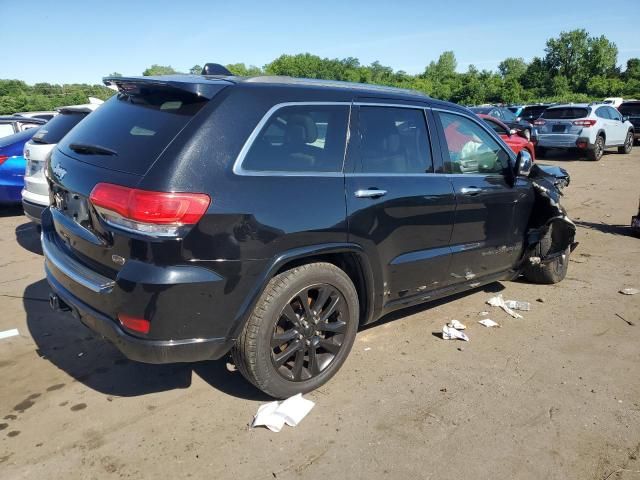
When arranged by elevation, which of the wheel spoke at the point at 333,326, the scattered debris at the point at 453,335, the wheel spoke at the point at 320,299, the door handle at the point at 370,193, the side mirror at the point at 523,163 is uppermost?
the side mirror at the point at 523,163

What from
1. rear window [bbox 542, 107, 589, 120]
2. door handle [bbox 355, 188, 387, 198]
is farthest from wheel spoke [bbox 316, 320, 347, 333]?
rear window [bbox 542, 107, 589, 120]

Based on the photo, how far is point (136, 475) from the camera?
8.32 ft

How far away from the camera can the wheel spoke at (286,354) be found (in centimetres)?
304

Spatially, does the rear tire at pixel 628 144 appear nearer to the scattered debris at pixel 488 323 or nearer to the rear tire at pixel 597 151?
the rear tire at pixel 597 151

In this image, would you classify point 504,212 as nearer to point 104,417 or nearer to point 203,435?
point 203,435

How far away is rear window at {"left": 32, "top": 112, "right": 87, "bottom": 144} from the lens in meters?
5.99

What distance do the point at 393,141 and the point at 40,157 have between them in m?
4.20

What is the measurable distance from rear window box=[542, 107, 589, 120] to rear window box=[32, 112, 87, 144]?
1459cm

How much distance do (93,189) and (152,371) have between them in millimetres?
1351

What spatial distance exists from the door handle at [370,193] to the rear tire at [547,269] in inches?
92.4

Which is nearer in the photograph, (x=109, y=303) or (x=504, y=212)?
(x=109, y=303)

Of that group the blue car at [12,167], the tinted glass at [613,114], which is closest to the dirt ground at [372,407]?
the blue car at [12,167]

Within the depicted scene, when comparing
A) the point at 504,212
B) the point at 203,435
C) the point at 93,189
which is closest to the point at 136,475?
the point at 203,435

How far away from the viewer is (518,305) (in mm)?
4773
